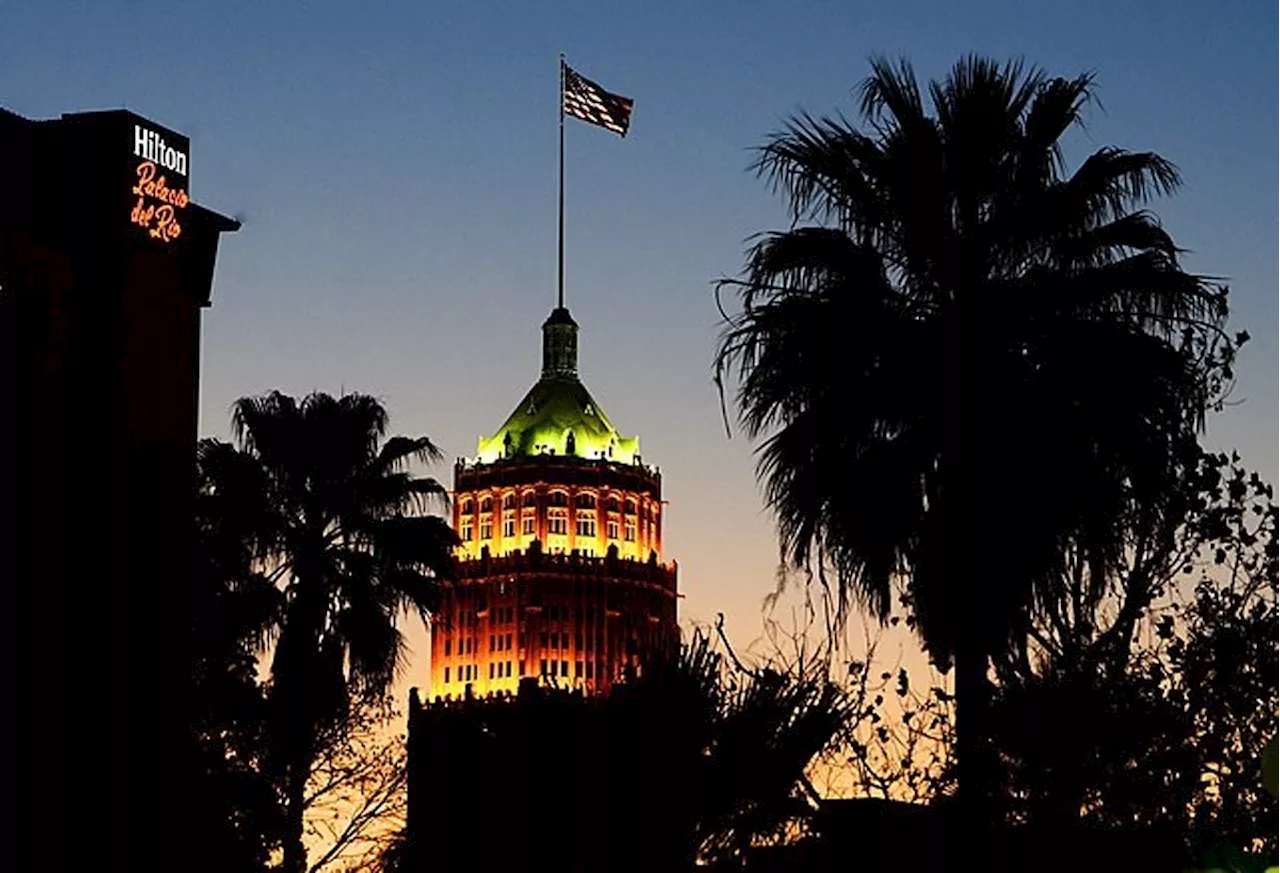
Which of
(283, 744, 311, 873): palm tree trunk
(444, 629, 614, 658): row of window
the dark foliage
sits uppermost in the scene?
(444, 629, 614, 658): row of window

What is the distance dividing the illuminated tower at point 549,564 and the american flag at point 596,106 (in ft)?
184

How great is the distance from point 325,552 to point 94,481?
8.18m

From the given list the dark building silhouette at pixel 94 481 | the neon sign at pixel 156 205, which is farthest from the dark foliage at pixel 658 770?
the neon sign at pixel 156 205

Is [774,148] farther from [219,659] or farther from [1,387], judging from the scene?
[219,659]

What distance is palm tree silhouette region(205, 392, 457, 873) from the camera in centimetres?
3594

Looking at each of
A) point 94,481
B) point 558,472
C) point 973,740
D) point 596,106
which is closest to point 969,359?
point 973,740

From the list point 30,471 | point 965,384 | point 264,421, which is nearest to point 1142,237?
point 965,384

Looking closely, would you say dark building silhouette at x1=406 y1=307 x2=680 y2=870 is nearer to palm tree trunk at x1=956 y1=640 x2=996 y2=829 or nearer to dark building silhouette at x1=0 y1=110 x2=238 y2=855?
dark building silhouette at x1=0 y1=110 x2=238 y2=855

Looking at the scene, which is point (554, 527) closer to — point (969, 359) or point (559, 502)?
point (559, 502)

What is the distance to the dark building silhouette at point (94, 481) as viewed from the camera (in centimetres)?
2956

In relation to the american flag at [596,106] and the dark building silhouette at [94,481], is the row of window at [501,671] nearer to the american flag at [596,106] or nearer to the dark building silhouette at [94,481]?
the american flag at [596,106]

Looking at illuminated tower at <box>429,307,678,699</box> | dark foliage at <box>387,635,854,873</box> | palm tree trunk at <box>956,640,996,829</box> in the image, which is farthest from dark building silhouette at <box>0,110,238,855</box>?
illuminated tower at <box>429,307,678,699</box>

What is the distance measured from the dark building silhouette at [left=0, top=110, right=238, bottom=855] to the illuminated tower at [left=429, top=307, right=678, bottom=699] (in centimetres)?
11120

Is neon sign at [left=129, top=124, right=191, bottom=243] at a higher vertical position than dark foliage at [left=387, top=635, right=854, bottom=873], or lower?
higher
